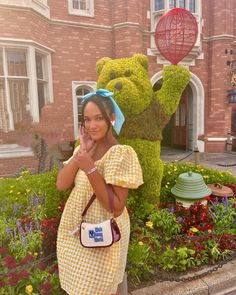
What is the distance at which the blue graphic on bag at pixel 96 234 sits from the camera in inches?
57.7

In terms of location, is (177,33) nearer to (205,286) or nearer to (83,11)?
(205,286)

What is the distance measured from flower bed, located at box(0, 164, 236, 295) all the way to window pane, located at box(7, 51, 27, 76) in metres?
4.26

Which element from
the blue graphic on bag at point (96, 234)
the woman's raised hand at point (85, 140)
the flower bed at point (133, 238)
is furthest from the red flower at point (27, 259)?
the woman's raised hand at point (85, 140)

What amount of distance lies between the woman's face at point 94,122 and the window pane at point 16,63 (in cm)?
645

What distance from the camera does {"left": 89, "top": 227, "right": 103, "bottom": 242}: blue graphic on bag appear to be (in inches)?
57.7

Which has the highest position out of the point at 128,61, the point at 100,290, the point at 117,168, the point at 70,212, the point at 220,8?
the point at 220,8

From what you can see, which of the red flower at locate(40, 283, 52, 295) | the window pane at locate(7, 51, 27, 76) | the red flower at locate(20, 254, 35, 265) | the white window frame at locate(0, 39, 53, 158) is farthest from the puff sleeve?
the window pane at locate(7, 51, 27, 76)

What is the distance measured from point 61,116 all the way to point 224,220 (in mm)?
6306

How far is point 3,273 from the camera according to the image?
2182 millimetres

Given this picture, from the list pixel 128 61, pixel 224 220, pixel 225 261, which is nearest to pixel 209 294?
pixel 225 261

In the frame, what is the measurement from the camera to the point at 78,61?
27.3ft

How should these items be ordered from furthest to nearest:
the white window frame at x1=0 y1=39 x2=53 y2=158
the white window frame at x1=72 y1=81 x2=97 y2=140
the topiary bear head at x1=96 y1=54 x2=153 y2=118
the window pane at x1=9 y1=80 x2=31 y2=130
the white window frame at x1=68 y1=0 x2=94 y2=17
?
the white window frame at x1=72 y1=81 x2=97 y2=140, the white window frame at x1=68 y1=0 x2=94 y2=17, the window pane at x1=9 y1=80 x2=31 y2=130, the white window frame at x1=0 y1=39 x2=53 y2=158, the topiary bear head at x1=96 y1=54 x2=153 y2=118

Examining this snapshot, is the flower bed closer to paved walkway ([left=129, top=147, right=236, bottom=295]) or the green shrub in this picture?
the green shrub

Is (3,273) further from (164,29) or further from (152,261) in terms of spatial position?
(164,29)
